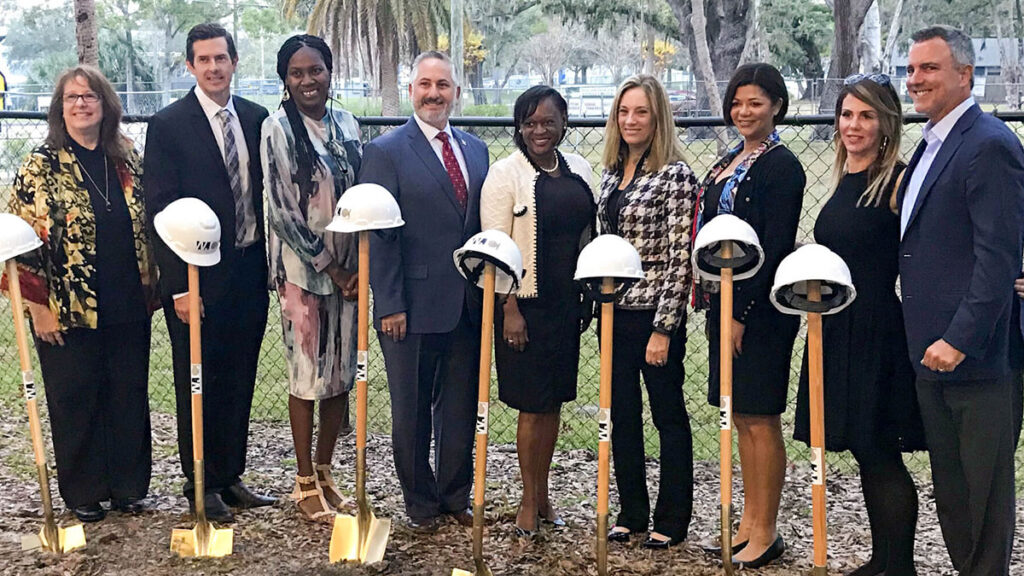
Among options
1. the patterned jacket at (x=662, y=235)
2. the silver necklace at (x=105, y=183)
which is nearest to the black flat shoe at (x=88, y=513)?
the silver necklace at (x=105, y=183)

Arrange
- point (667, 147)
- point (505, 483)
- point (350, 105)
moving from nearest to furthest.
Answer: point (667, 147) < point (505, 483) < point (350, 105)

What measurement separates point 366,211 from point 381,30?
2952 cm

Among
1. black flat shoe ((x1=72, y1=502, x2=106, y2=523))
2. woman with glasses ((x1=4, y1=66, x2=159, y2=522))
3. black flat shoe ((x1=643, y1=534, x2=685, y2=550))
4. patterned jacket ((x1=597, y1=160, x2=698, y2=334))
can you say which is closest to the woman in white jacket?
patterned jacket ((x1=597, y1=160, x2=698, y2=334))

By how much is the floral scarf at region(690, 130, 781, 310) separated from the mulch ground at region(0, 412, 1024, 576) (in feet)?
3.99

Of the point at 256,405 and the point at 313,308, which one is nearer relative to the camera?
the point at 313,308

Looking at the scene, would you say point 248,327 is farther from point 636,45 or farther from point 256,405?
point 636,45

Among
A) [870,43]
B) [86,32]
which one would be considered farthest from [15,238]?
[870,43]

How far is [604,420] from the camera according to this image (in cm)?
432

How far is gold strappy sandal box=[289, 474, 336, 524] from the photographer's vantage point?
5422 mm

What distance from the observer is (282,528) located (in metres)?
5.39

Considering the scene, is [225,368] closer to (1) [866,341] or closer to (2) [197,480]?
(2) [197,480]

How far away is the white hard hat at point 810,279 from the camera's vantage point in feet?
12.2

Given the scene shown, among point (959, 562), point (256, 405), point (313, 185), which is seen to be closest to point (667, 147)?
point (313, 185)

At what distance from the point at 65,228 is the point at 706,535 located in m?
3.44
